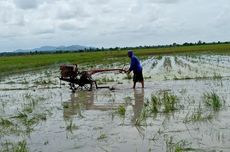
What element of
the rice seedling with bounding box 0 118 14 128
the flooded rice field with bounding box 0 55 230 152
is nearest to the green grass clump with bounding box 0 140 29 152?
the flooded rice field with bounding box 0 55 230 152

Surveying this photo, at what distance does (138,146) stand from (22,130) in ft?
9.05

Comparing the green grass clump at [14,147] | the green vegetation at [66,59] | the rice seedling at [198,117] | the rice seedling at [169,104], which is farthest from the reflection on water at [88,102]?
the green vegetation at [66,59]

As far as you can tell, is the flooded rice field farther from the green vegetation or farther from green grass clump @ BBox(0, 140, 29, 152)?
the green vegetation

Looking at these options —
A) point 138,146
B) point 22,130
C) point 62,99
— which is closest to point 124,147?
point 138,146

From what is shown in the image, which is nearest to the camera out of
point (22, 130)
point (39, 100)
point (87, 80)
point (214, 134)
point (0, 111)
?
point (214, 134)

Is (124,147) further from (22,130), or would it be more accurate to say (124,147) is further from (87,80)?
(87,80)

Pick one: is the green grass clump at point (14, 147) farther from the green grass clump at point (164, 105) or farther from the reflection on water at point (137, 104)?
the green grass clump at point (164, 105)

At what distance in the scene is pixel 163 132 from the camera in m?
7.20

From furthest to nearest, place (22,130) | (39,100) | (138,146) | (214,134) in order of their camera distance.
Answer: (39,100) → (22,130) → (214,134) → (138,146)

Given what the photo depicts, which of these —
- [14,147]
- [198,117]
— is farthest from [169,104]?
[14,147]

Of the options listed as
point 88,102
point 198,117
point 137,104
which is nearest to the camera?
point 198,117

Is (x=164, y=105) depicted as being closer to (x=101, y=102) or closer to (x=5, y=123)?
(x=101, y=102)

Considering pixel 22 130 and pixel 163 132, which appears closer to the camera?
pixel 163 132

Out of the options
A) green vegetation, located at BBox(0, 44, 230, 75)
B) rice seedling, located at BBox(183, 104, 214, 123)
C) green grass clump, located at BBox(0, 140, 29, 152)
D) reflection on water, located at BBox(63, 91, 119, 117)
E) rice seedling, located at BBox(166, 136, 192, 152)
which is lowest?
green vegetation, located at BBox(0, 44, 230, 75)
